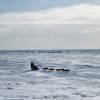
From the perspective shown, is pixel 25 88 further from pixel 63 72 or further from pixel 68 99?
pixel 63 72

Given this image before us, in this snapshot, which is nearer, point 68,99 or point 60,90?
point 68,99

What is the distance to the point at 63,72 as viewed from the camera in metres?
51.3

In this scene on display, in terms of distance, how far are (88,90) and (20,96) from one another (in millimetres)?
6914

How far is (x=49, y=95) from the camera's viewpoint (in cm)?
2717

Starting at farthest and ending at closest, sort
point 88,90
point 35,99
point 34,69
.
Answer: point 34,69 → point 88,90 → point 35,99

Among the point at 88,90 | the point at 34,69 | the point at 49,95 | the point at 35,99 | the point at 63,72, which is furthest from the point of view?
the point at 34,69

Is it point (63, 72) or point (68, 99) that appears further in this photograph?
point (63, 72)

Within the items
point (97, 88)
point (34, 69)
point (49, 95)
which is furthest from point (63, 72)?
point (49, 95)

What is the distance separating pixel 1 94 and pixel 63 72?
24355 mm

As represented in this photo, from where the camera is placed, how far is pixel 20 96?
2634cm

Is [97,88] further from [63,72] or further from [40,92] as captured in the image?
[63,72]

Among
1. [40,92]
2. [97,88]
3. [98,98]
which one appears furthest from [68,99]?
[97,88]

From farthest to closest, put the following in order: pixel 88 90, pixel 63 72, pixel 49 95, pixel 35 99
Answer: pixel 63 72 → pixel 88 90 → pixel 49 95 → pixel 35 99

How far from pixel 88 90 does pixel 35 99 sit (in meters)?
6.80
